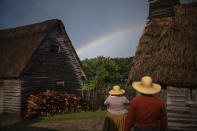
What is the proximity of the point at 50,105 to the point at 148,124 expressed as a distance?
34.6 ft

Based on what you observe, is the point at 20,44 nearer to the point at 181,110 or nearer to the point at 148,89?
the point at 181,110

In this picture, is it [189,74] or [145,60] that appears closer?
[189,74]

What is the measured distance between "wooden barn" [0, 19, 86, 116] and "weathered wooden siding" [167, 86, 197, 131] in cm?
909

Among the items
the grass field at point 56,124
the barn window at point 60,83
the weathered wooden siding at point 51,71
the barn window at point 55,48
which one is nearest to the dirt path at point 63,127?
the grass field at point 56,124

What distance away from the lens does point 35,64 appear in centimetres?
1352

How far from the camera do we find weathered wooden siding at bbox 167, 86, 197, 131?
8.16 m

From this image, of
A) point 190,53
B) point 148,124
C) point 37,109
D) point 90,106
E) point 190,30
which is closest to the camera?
point 148,124

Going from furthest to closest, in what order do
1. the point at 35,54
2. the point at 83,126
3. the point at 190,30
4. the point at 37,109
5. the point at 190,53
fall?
the point at 35,54 → the point at 37,109 → the point at 83,126 → the point at 190,30 → the point at 190,53

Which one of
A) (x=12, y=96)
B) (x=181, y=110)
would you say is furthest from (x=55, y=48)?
(x=181, y=110)

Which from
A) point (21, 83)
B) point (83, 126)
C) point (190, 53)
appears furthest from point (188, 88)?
point (21, 83)

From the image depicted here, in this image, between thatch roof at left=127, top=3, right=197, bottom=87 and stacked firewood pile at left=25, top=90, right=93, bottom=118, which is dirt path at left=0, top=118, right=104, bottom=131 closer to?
stacked firewood pile at left=25, top=90, right=93, bottom=118

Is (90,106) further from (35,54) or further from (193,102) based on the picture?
(193,102)

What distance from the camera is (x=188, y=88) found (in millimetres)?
8312

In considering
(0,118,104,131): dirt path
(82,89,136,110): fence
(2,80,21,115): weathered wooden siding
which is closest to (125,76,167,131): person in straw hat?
(0,118,104,131): dirt path
